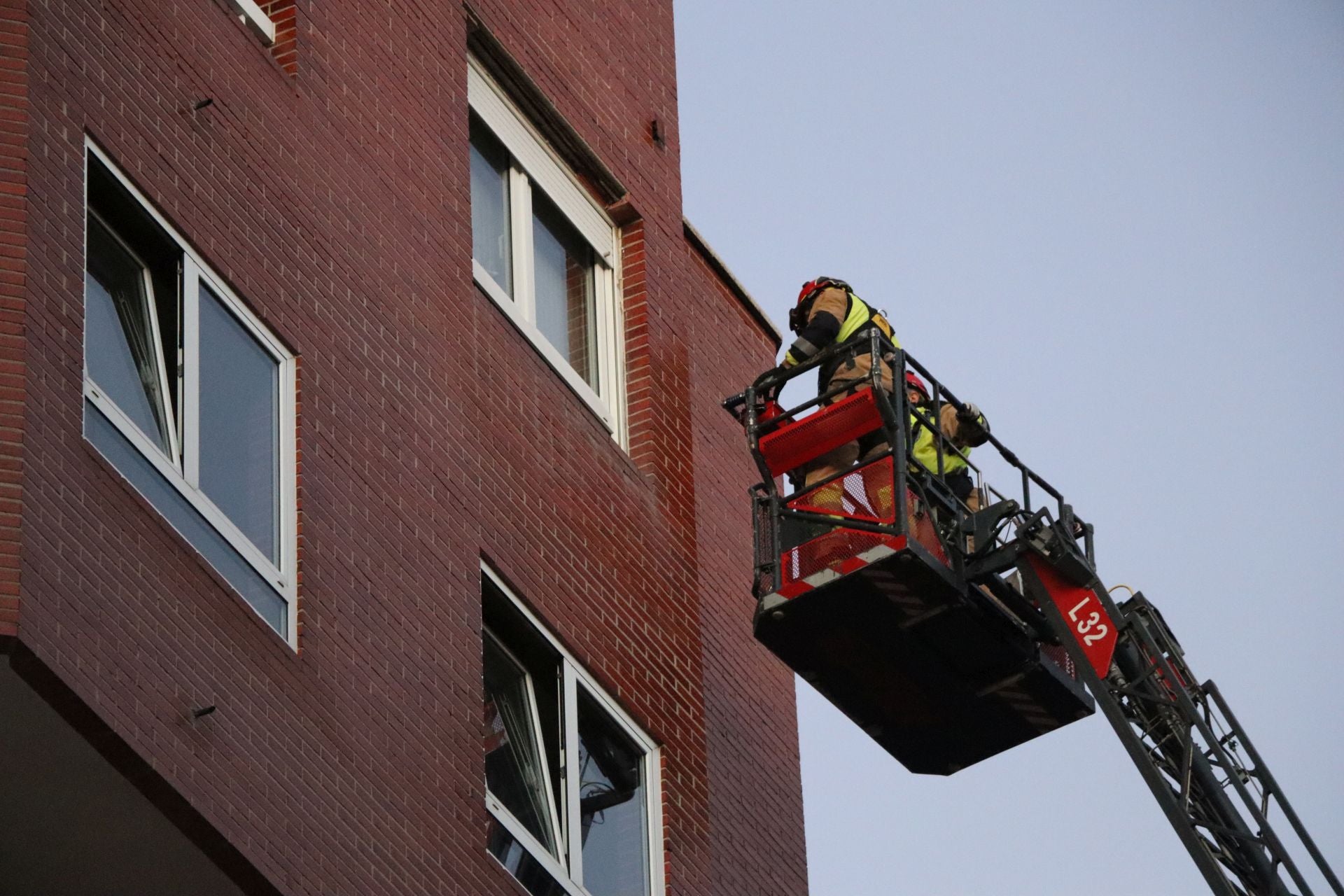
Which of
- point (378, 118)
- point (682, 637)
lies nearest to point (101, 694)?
point (378, 118)

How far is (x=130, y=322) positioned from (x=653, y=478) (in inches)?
216

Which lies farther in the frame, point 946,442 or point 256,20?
point 946,442

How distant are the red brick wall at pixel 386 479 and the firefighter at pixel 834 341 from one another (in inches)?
59.4

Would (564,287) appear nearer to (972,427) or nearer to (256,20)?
(972,427)

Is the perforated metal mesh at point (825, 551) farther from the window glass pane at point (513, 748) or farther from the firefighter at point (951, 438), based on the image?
the window glass pane at point (513, 748)

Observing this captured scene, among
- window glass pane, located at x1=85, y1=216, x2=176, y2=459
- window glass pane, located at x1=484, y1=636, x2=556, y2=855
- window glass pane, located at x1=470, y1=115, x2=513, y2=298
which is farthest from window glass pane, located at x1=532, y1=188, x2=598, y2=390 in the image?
window glass pane, located at x1=85, y1=216, x2=176, y2=459

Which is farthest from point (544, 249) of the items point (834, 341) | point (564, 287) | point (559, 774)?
point (559, 774)

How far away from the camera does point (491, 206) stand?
16625 mm

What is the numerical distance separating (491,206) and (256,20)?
2819 millimetres

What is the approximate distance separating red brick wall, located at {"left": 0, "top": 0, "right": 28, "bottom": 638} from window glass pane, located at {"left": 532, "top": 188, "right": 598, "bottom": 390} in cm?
579

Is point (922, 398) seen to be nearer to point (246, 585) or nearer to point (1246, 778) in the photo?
point (1246, 778)

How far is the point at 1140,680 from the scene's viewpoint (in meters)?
15.8

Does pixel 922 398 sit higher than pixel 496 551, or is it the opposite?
pixel 922 398

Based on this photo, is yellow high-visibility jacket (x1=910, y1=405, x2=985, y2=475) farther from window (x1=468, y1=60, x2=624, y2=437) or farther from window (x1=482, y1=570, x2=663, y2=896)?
window (x1=482, y1=570, x2=663, y2=896)
